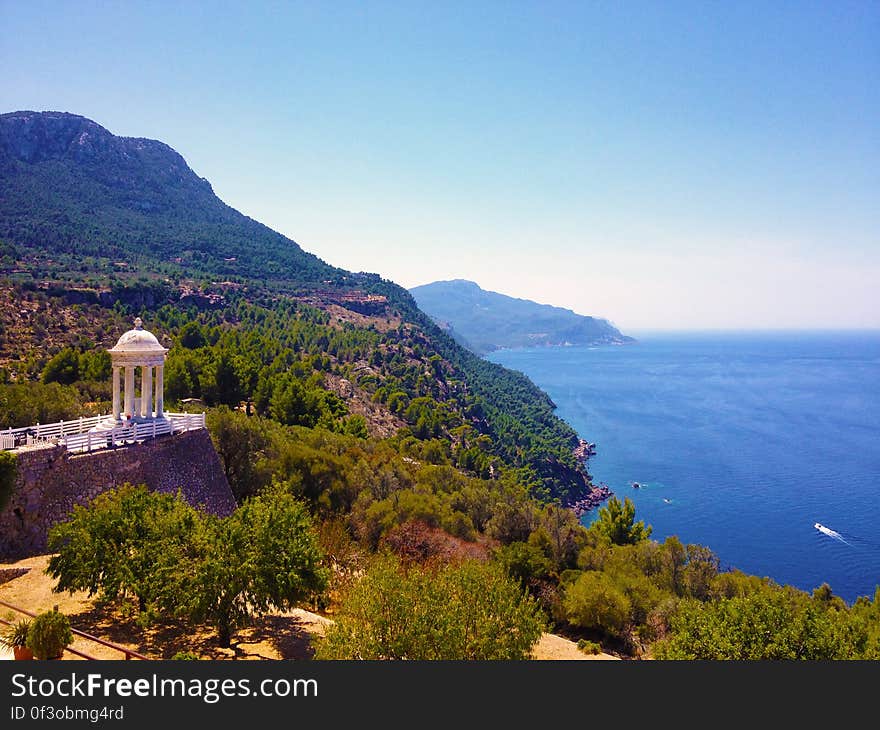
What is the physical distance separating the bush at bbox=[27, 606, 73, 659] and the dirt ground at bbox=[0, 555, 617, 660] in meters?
2.47

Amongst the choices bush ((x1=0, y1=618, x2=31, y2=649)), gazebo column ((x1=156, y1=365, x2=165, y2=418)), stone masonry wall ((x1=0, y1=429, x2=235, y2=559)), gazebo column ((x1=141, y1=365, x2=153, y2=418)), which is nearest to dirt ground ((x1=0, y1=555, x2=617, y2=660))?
stone masonry wall ((x1=0, y1=429, x2=235, y2=559))

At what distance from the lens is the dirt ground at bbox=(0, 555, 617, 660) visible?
46.9ft

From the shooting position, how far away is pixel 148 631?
49.9ft

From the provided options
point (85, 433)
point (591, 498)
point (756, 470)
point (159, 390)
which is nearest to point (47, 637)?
point (85, 433)

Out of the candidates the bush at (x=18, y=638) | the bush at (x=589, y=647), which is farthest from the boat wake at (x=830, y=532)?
the bush at (x=18, y=638)

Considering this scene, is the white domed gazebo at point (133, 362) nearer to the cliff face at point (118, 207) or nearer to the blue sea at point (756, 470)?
the blue sea at point (756, 470)

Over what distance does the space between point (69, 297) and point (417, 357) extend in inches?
2123

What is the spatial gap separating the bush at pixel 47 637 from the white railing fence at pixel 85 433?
34.3 feet

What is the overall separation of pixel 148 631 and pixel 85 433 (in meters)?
9.97

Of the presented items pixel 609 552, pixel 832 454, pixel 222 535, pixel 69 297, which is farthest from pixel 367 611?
pixel 832 454

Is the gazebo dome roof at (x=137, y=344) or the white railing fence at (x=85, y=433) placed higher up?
the gazebo dome roof at (x=137, y=344)

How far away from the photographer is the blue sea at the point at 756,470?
58.7 m

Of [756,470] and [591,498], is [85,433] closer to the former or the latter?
[591,498]

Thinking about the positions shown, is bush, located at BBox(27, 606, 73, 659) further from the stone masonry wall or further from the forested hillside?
the stone masonry wall
